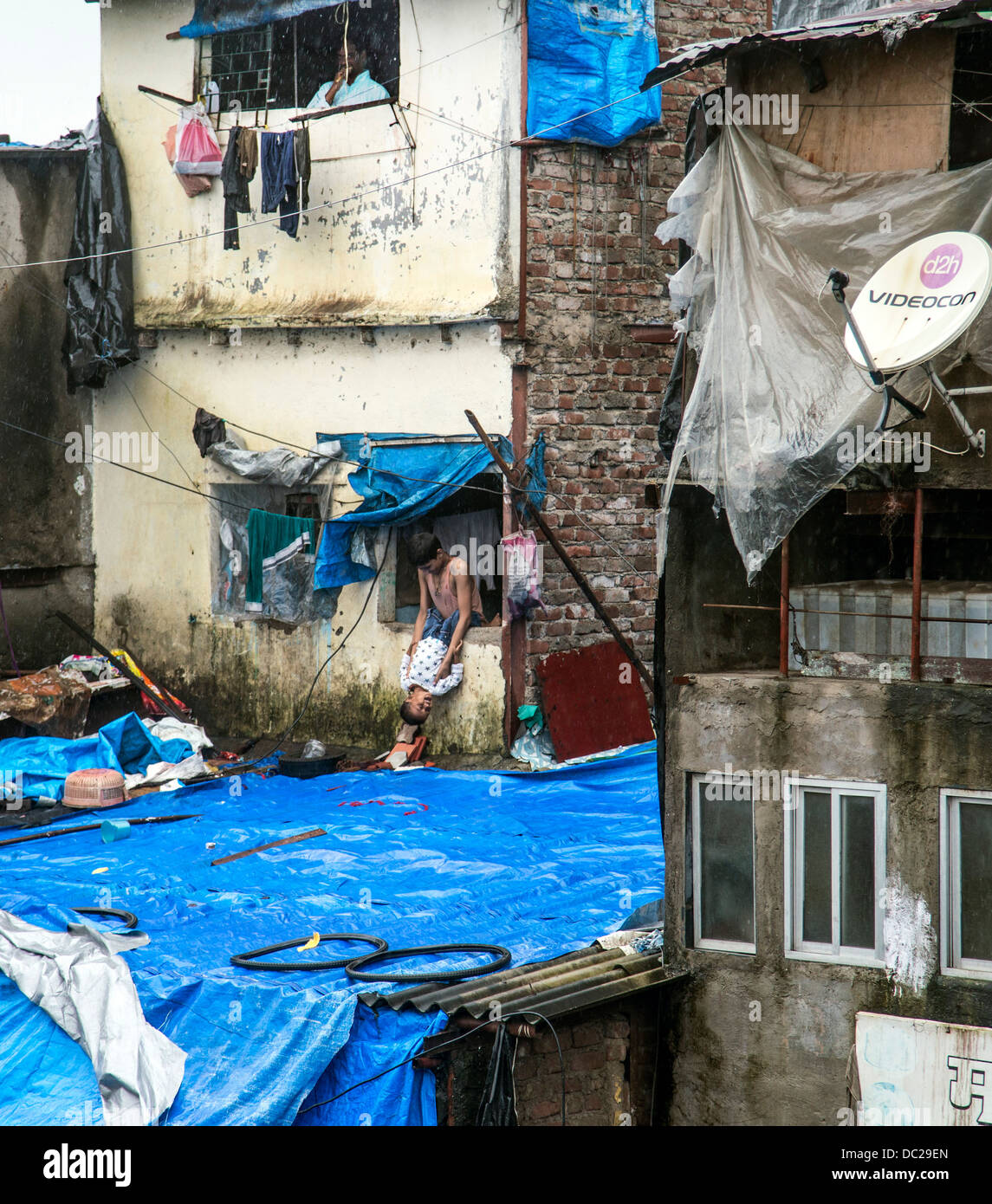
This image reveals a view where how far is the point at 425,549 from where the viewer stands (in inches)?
433

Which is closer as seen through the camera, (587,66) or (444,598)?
(587,66)

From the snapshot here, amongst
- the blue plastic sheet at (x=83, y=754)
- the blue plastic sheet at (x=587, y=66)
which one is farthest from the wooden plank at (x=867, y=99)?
the blue plastic sheet at (x=83, y=754)

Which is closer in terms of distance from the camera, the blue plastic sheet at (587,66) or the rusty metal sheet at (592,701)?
the blue plastic sheet at (587,66)

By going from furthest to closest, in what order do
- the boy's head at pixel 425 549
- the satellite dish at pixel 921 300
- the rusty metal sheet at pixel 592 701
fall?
the rusty metal sheet at pixel 592 701 → the boy's head at pixel 425 549 → the satellite dish at pixel 921 300

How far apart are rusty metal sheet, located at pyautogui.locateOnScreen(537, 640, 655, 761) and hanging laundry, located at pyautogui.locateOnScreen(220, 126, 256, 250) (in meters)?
5.06

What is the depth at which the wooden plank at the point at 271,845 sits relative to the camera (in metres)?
8.79

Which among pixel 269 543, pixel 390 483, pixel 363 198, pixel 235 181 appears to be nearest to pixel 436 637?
pixel 390 483

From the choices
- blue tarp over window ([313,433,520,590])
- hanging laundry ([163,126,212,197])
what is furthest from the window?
blue tarp over window ([313,433,520,590])

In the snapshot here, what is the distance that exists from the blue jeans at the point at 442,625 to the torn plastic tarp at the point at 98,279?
4.10 meters

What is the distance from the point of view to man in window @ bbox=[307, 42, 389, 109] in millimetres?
11484

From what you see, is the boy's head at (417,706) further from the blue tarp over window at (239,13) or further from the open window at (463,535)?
the blue tarp over window at (239,13)

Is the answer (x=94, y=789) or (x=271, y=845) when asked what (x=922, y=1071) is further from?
(x=94, y=789)

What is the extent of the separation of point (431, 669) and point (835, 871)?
526 cm
